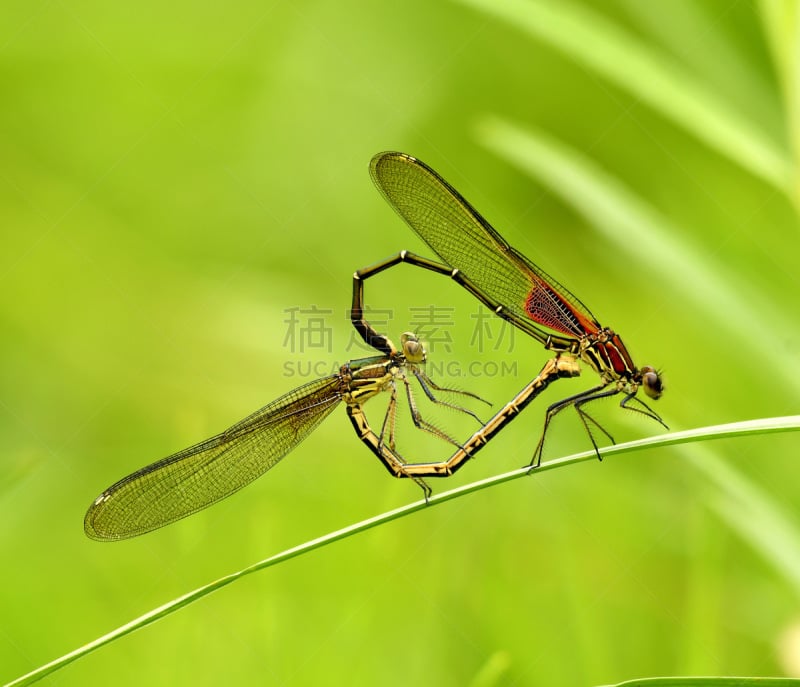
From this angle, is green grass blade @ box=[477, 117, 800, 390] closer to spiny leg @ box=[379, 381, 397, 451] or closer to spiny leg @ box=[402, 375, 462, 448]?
spiny leg @ box=[402, 375, 462, 448]

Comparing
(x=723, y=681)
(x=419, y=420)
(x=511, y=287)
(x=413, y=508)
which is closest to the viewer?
(x=723, y=681)

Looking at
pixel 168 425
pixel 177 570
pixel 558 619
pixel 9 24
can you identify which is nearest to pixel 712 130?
pixel 558 619

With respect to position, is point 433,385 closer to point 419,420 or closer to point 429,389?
point 429,389

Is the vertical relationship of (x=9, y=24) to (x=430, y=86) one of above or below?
above

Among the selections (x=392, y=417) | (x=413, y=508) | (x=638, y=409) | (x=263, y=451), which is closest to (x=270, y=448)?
(x=263, y=451)

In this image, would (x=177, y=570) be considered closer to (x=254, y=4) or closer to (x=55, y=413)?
(x=55, y=413)

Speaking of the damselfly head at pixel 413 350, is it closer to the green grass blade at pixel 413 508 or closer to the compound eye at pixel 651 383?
the compound eye at pixel 651 383
